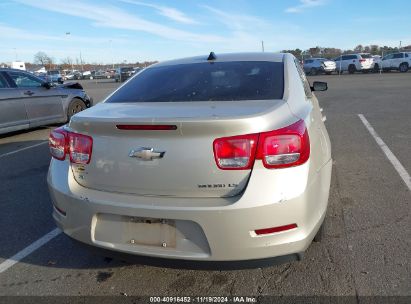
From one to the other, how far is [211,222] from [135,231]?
513 mm

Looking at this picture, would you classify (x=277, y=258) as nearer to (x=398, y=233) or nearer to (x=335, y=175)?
(x=398, y=233)

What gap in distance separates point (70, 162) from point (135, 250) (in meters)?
0.78

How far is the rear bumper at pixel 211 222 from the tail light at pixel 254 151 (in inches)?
4.3

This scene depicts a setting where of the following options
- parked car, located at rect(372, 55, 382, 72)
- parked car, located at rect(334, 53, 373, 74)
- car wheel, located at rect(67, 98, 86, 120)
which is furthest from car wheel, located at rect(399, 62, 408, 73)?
car wheel, located at rect(67, 98, 86, 120)

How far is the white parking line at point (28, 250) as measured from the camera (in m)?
3.31

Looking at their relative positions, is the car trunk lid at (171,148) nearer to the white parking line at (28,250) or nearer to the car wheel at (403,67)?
the white parking line at (28,250)

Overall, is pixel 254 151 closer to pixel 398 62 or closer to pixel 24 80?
pixel 24 80

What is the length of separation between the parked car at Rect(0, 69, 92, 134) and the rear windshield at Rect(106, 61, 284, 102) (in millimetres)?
→ 5787

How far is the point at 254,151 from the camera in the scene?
94.3 inches

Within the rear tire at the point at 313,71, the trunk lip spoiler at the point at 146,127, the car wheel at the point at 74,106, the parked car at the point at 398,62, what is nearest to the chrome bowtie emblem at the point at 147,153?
the trunk lip spoiler at the point at 146,127

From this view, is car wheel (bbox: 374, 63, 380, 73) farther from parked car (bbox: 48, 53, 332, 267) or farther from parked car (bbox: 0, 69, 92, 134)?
parked car (bbox: 48, 53, 332, 267)

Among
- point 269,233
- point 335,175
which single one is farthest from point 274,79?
point 335,175

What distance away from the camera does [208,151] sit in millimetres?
2410

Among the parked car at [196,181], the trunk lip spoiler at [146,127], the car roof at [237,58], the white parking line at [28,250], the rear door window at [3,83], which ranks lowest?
the white parking line at [28,250]
